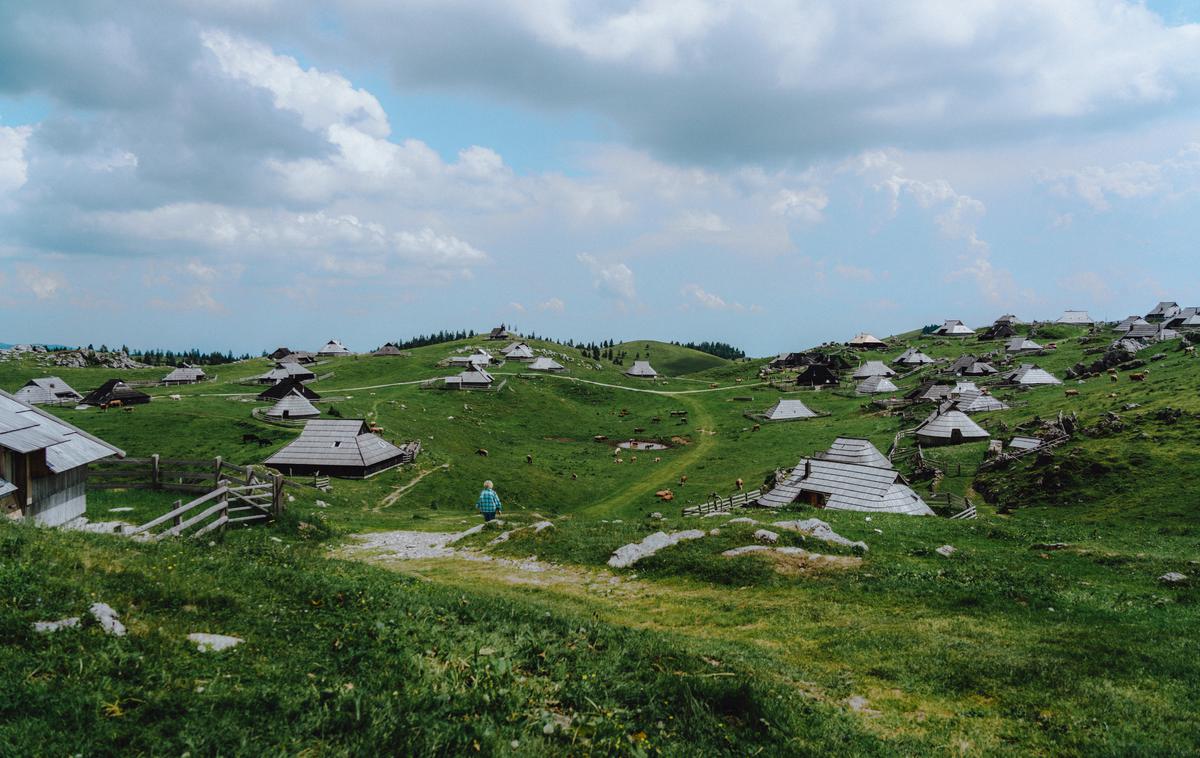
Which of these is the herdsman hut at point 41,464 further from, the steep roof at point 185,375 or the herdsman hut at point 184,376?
the steep roof at point 185,375

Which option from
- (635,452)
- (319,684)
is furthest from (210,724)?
(635,452)

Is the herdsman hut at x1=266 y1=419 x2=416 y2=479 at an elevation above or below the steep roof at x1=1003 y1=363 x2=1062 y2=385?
below

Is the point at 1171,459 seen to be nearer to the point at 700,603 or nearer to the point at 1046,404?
the point at 1046,404

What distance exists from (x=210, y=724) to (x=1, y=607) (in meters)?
4.23

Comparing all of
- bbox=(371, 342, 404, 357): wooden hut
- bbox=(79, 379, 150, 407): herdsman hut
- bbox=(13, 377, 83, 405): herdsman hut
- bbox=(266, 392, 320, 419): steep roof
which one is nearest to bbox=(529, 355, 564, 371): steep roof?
bbox=(371, 342, 404, 357): wooden hut

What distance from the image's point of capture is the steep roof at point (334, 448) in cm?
5369

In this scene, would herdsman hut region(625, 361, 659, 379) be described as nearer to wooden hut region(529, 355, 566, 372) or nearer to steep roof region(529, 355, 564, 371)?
wooden hut region(529, 355, 566, 372)

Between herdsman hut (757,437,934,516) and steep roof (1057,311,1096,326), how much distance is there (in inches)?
6436

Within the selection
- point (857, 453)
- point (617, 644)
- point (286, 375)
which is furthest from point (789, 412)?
point (286, 375)

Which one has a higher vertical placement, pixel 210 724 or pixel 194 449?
pixel 210 724

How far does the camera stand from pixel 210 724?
748 cm

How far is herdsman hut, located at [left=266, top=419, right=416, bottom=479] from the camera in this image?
5359 cm

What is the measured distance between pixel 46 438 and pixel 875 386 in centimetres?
10630

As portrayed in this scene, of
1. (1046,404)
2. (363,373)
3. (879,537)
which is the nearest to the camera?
(879,537)
